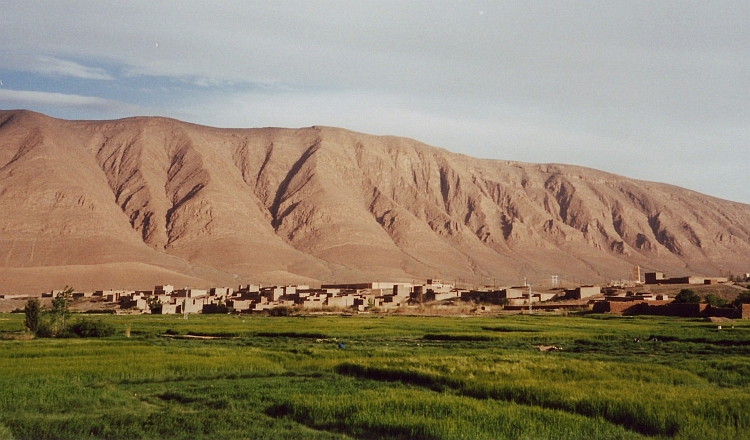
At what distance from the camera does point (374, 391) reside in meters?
18.9

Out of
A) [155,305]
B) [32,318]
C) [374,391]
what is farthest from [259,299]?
[374,391]

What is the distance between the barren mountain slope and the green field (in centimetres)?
8864

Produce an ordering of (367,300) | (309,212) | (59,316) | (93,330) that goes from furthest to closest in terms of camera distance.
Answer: (309,212) < (367,300) < (59,316) < (93,330)

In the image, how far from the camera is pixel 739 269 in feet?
524

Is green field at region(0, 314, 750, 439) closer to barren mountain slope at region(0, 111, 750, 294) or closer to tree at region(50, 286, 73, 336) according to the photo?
tree at region(50, 286, 73, 336)

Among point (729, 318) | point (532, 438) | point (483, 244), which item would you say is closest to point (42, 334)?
point (532, 438)

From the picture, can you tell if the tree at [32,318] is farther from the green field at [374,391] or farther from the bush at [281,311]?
the bush at [281,311]

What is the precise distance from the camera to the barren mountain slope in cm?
12450

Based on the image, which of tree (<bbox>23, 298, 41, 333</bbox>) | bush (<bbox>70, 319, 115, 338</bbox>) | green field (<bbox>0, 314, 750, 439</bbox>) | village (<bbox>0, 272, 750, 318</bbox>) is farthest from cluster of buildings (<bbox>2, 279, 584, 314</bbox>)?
green field (<bbox>0, 314, 750, 439</bbox>)

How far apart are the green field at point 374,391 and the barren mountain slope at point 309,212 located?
88642mm

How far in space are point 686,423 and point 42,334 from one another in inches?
1430

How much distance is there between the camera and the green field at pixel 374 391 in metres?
15.1

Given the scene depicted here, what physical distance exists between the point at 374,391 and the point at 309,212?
430ft

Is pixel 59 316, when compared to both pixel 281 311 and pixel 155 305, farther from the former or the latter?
pixel 155 305
